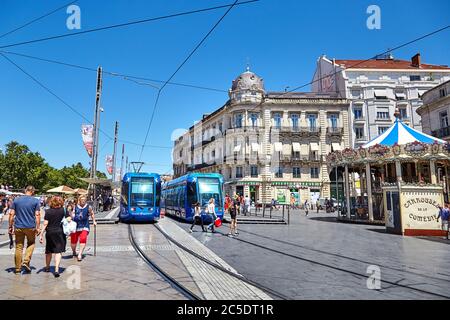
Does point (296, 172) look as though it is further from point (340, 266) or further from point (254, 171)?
point (340, 266)

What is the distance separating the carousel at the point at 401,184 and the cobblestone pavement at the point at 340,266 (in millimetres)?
3100

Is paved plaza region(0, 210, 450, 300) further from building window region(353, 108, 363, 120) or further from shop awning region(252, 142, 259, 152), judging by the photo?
building window region(353, 108, 363, 120)

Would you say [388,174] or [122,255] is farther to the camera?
[388,174]

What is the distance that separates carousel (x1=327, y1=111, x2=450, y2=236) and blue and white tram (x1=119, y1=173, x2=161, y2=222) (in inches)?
474

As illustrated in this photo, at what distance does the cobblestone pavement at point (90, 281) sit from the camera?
4.99 meters

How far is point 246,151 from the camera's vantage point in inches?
1741

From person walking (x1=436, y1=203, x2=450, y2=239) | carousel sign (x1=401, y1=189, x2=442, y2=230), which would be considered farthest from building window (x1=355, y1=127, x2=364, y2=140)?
person walking (x1=436, y1=203, x2=450, y2=239)

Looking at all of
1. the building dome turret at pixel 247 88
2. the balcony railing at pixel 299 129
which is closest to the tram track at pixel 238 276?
the balcony railing at pixel 299 129

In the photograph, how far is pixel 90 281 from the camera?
5.81 m

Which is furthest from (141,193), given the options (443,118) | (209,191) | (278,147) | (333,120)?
(333,120)
